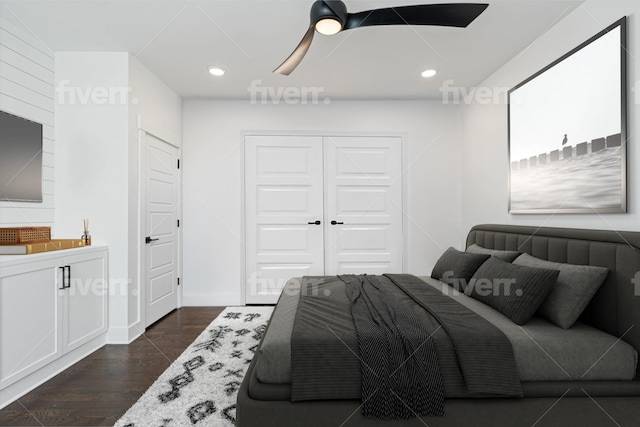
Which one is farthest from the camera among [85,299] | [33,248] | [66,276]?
[85,299]

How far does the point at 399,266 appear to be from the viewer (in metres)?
4.14

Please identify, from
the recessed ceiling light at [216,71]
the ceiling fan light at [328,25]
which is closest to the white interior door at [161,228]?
the recessed ceiling light at [216,71]

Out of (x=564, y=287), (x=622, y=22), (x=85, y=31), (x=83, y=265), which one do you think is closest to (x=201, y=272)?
(x=83, y=265)

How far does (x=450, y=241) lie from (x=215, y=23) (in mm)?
3467

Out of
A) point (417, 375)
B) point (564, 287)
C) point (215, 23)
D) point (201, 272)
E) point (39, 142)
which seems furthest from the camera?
point (201, 272)

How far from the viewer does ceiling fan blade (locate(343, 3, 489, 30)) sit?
1.75 meters

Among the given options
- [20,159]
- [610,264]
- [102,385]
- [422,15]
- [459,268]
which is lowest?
[102,385]

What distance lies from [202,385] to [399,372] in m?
1.32

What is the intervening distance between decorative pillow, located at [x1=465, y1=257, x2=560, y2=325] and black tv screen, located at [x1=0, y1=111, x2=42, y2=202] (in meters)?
3.43

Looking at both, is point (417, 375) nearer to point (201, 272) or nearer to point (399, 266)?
point (399, 266)

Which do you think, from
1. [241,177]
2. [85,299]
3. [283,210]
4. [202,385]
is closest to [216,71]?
[241,177]

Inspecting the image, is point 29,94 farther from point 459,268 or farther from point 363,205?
point 459,268

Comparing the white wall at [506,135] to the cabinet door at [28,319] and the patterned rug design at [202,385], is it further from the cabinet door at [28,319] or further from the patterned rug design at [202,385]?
the cabinet door at [28,319]

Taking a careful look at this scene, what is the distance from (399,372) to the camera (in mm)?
1476
